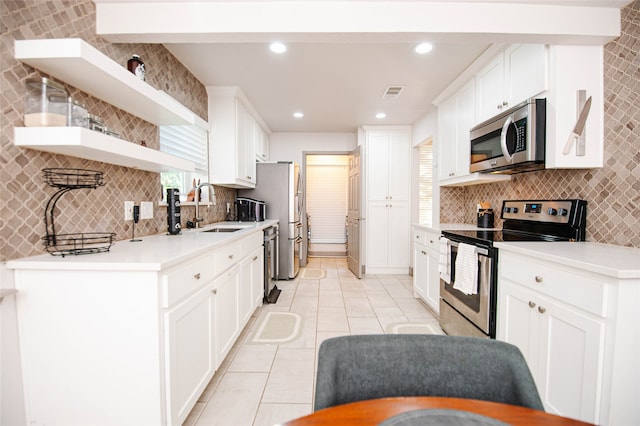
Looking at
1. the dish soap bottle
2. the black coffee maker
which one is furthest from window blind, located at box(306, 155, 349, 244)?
the dish soap bottle

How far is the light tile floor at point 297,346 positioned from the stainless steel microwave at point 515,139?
5.12 feet

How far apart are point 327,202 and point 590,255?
518cm

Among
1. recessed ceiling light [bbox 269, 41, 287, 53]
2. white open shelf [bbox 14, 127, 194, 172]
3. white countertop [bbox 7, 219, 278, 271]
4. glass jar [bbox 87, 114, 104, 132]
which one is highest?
recessed ceiling light [bbox 269, 41, 287, 53]

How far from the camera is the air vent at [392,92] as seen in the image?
3.12 m

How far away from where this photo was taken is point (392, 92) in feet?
10.6

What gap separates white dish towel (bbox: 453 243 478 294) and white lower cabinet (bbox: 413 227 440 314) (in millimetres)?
569

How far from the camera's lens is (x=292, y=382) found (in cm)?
186

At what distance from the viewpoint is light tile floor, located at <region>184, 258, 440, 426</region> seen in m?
1.62

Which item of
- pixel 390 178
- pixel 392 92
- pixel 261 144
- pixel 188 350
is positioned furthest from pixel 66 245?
pixel 390 178

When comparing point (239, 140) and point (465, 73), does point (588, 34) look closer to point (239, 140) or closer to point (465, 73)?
point (465, 73)

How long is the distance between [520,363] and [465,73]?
9.01 ft

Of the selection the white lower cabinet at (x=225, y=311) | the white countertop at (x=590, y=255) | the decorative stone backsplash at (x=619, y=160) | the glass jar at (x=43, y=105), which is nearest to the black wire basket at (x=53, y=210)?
the glass jar at (x=43, y=105)

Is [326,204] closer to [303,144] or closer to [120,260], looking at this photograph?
[303,144]

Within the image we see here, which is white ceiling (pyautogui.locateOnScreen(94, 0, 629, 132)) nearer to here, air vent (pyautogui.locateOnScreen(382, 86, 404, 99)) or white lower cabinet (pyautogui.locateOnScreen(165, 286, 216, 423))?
air vent (pyautogui.locateOnScreen(382, 86, 404, 99))
